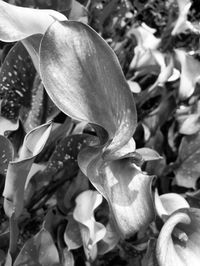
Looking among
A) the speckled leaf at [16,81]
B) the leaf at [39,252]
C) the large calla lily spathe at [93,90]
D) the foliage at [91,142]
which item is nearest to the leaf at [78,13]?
the foliage at [91,142]

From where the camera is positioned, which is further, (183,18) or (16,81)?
(183,18)

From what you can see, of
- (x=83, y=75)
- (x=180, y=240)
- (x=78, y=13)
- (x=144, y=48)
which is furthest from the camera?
(x=144, y=48)

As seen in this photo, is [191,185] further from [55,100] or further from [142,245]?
[55,100]

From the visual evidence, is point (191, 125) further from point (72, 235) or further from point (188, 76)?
point (72, 235)

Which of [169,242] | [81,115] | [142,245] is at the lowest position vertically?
[142,245]

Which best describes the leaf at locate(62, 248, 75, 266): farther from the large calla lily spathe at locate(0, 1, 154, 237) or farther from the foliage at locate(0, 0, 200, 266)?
the large calla lily spathe at locate(0, 1, 154, 237)

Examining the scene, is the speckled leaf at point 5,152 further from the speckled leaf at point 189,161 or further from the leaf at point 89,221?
the speckled leaf at point 189,161

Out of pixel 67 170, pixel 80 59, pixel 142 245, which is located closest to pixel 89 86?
pixel 80 59

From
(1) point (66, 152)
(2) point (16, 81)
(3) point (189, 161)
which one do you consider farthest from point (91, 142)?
(3) point (189, 161)
